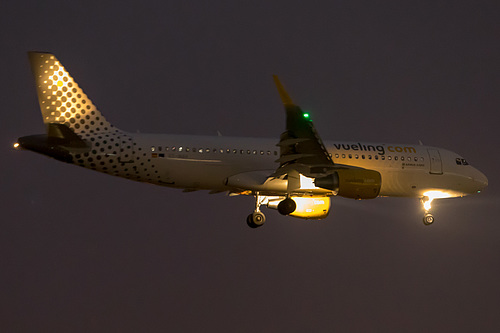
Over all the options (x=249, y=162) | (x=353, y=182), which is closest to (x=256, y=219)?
(x=249, y=162)

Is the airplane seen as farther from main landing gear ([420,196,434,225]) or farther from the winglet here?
main landing gear ([420,196,434,225])

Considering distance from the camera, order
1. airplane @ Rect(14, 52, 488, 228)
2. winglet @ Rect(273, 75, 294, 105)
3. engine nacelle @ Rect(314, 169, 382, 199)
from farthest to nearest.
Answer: engine nacelle @ Rect(314, 169, 382, 199) → airplane @ Rect(14, 52, 488, 228) → winglet @ Rect(273, 75, 294, 105)

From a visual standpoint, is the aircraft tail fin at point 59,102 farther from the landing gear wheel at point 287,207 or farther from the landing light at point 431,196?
the landing light at point 431,196

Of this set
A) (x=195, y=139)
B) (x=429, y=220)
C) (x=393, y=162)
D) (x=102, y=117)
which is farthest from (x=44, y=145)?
(x=429, y=220)

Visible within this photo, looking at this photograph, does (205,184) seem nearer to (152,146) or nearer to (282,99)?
(152,146)

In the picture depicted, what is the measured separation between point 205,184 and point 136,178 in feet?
8.64

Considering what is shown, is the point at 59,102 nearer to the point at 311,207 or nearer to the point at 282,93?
the point at 282,93

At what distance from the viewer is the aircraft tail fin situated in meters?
31.3

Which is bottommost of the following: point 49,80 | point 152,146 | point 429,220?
point 429,220

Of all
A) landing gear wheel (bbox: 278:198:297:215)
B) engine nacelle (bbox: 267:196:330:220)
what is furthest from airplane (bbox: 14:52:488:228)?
engine nacelle (bbox: 267:196:330:220)

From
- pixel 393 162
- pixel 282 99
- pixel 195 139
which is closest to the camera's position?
pixel 282 99

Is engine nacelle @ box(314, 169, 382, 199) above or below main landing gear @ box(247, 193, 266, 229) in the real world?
above

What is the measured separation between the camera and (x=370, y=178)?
30.1 metres

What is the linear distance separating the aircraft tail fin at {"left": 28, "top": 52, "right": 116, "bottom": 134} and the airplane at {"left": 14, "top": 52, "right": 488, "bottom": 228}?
0.04m
